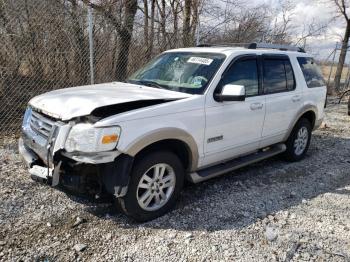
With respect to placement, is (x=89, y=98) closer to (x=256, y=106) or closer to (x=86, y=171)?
(x=86, y=171)

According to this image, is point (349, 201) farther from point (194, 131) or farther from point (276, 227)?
point (194, 131)

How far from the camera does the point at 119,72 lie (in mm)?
8180

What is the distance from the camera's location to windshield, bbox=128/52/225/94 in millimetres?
4219

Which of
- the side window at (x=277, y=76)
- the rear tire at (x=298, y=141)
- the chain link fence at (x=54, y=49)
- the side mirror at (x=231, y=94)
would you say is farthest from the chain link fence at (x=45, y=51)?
the rear tire at (x=298, y=141)

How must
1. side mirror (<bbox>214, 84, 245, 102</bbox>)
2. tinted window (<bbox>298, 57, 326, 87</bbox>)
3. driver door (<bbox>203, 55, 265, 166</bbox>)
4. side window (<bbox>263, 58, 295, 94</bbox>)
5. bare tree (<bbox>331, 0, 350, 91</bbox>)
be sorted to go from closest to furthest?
side mirror (<bbox>214, 84, 245, 102</bbox>), driver door (<bbox>203, 55, 265, 166</bbox>), side window (<bbox>263, 58, 295, 94</bbox>), tinted window (<bbox>298, 57, 326, 87</bbox>), bare tree (<bbox>331, 0, 350, 91</bbox>)

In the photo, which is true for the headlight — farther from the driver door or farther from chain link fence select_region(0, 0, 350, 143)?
chain link fence select_region(0, 0, 350, 143)

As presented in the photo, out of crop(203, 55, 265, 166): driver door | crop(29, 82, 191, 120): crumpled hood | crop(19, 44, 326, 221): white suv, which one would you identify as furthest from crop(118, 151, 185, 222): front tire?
crop(29, 82, 191, 120): crumpled hood

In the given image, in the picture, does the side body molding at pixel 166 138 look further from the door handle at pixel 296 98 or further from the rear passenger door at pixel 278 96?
the door handle at pixel 296 98

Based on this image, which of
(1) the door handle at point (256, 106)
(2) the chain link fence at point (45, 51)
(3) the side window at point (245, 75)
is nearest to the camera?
(3) the side window at point (245, 75)

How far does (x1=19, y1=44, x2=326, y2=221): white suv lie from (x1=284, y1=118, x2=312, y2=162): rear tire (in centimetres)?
36

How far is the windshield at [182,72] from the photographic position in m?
4.22

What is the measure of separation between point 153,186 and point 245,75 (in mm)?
1971

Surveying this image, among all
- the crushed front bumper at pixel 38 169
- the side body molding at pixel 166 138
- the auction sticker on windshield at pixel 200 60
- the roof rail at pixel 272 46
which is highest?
the roof rail at pixel 272 46

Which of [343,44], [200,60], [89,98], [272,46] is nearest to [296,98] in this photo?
[272,46]
